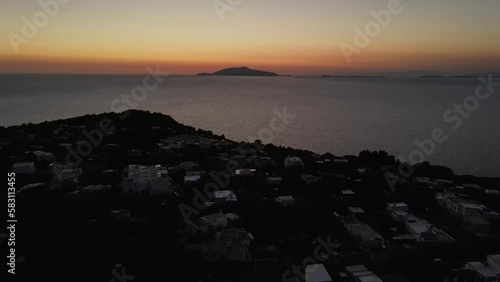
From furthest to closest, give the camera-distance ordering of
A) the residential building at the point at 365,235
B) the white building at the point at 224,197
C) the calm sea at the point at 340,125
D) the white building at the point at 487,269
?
the calm sea at the point at 340,125 → the white building at the point at 224,197 → the residential building at the point at 365,235 → the white building at the point at 487,269

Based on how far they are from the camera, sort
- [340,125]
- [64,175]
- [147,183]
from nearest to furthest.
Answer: [147,183] < [64,175] < [340,125]

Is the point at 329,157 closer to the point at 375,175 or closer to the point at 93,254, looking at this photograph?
the point at 375,175

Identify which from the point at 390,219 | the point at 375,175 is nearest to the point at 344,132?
the point at 375,175

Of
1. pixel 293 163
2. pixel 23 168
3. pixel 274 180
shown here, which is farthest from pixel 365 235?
pixel 23 168

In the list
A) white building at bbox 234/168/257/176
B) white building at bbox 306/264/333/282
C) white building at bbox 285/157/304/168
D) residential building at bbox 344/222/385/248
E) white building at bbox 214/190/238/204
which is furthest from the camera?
white building at bbox 285/157/304/168

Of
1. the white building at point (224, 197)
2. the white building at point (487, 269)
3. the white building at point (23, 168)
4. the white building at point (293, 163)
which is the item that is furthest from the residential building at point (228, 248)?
the white building at point (23, 168)

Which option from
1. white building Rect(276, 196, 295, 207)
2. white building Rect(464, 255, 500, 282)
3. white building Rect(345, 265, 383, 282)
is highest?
white building Rect(464, 255, 500, 282)

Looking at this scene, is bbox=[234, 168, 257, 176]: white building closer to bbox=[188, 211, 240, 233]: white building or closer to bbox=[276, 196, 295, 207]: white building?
bbox=[276, 196, 295, 207]: white building

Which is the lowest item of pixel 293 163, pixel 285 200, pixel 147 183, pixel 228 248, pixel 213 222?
pixel 228 248

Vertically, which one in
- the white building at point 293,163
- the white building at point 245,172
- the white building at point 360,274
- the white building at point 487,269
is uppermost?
the white building at point 293,163

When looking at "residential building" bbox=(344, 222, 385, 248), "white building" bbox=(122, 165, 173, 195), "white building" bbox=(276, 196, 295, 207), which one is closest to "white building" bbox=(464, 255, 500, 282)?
"residential building" bbox=(344, 222, 385, 248)

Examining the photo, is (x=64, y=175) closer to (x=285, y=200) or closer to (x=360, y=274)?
(x=285, y=200)

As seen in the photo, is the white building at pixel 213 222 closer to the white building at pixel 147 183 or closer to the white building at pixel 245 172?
the white building at pixel 147 183
